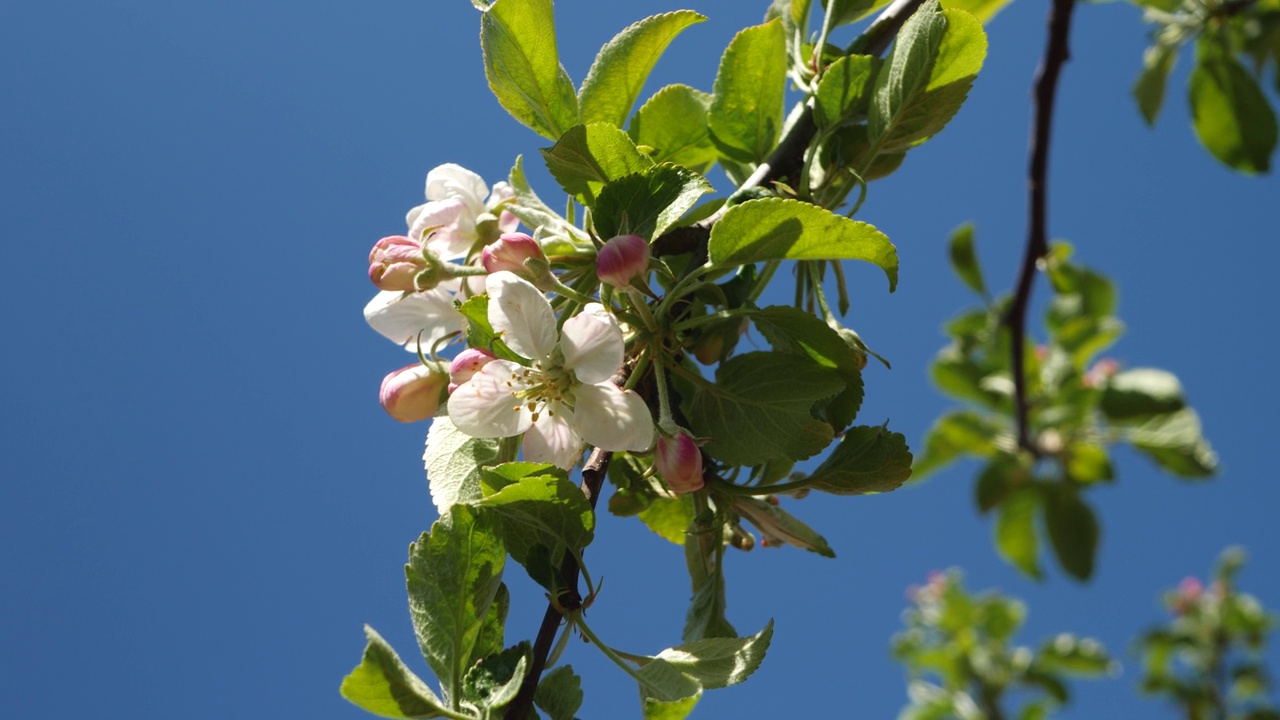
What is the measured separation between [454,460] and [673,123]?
Result: 36cm

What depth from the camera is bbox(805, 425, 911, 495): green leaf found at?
0.76 meters

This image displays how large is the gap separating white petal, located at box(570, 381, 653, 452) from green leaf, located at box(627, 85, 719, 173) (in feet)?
0.97

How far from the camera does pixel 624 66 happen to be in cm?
86

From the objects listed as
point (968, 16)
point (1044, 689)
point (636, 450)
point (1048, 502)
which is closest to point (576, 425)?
point (636, 450)

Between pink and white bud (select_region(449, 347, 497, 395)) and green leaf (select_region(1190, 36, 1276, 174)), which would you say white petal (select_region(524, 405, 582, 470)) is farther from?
green leaf (select_region(1190, 36, 1276, 174))

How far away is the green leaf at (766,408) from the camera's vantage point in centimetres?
72

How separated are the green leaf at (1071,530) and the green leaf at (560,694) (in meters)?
2.90

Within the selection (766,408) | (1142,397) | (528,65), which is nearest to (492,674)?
(766,408)

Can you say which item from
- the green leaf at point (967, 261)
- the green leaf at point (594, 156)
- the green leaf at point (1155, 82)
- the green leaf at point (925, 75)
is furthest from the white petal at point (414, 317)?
the green leaf at point (967, 261)

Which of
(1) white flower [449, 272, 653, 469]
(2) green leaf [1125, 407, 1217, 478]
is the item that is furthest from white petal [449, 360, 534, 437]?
(2) green leaf [1125, 407, 1217, 478]

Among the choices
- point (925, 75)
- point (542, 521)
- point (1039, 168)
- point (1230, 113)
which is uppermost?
point (1230, 113)

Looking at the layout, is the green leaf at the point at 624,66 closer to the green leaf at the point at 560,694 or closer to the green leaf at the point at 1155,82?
the green leaf at the point at 560,694

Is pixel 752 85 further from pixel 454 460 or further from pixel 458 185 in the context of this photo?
pixel 454 460

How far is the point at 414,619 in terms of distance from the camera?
0.66 meters
